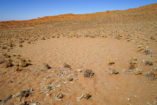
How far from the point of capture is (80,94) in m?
3.39

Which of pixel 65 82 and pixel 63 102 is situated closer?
pixel 63 102

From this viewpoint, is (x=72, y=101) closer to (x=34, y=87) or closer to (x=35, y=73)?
(x=34, y=87)

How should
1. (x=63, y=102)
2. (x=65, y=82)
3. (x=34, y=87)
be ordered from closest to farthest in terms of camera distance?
(x=63, y=102), (x=34, y=87), (x=65, y=82)

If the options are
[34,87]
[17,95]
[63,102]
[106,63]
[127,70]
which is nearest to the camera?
[63,102]

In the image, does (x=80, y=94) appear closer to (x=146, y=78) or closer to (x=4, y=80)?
(x=146, y=78)

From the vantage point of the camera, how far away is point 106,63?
555cm

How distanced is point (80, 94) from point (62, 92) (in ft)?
2.22

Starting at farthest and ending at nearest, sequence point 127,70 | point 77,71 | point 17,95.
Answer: point 77,71
point 127,70
point 17,95

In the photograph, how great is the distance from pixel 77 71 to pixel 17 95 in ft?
8.77

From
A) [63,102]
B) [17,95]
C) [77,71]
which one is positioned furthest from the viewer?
[77,71]

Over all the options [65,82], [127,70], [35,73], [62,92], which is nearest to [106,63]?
[127,70]

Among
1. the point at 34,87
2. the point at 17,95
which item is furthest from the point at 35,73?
the point at 17,95

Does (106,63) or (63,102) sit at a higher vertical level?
(106,63)

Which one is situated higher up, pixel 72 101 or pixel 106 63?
pixel 106 63
